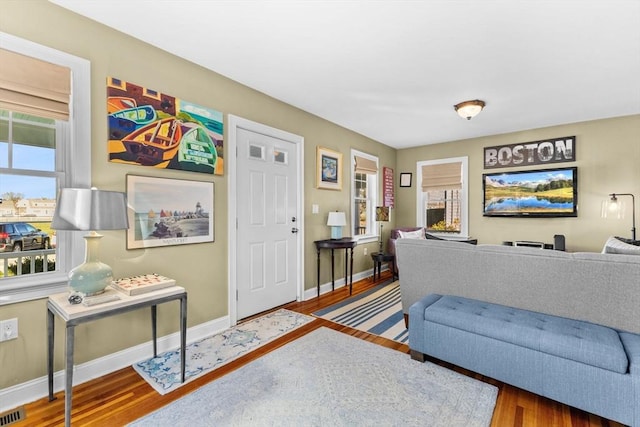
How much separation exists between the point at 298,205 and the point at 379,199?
2297mm

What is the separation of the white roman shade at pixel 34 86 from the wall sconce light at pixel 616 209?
6061 mm

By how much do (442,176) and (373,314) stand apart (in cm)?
337

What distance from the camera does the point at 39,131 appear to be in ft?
6.38

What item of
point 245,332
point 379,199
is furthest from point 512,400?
point 379,199

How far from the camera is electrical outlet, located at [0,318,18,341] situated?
1.77 meters

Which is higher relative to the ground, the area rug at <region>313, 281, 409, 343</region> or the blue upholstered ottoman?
the blue upholstered ottoman

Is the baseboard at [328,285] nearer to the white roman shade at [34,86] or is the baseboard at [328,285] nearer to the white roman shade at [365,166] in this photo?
the white roman shade at [365,166]

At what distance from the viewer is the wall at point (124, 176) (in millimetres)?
1854

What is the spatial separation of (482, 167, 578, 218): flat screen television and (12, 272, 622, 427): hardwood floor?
3.63 m

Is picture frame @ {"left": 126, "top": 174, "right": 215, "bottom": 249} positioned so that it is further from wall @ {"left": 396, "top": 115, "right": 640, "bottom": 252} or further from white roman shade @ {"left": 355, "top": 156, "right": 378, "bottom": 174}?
wall @ {"left": 396, "top": 115, "right": 640, "bottom": 252}

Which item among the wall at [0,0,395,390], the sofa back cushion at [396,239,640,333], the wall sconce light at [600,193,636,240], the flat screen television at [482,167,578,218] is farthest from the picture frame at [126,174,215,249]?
the wall sconce light at [600,193,636,240]

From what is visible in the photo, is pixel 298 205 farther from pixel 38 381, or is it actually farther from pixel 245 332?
pixel 38 381

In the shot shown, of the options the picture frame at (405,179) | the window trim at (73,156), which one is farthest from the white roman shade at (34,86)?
the picture frame at (405,179)

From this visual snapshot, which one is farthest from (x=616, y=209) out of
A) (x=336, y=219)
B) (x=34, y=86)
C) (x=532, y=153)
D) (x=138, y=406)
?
(x=34, y=86)
